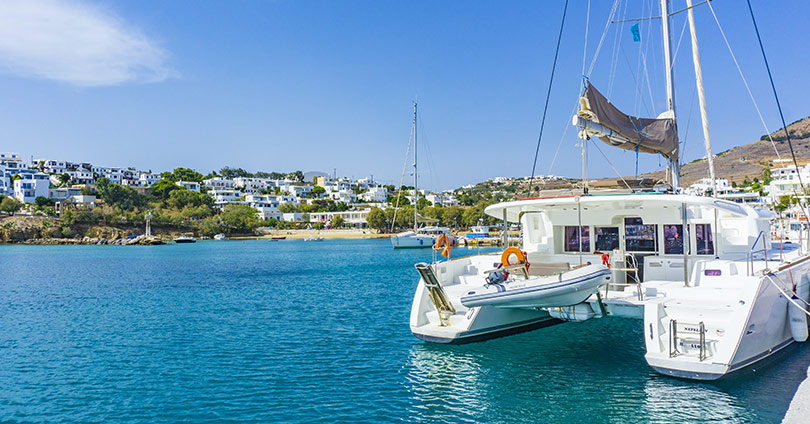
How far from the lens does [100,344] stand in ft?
44.4

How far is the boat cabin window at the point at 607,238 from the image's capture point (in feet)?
42.8

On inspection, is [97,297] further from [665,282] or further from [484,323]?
[665,282]

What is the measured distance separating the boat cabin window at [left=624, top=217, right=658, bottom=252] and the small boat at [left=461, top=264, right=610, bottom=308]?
4.27 metres

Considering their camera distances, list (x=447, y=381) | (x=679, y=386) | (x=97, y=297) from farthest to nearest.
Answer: (x=97, y=297)
(x=447, y=381)
(x=679, y=386)

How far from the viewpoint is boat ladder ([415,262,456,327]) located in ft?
34.0

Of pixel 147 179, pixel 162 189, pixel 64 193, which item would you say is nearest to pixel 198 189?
pixel 162 189

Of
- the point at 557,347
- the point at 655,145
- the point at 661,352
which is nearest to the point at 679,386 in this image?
the point at 661,352

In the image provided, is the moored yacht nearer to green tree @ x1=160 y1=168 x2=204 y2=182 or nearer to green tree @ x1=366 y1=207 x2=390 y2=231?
green tree @ x1=366 y1=207 x2=390 y2=231

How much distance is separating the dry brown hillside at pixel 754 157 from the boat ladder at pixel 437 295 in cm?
10482

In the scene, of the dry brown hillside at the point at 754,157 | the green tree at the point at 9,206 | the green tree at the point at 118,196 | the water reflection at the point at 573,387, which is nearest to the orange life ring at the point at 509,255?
the water reflection at the point at 573,387

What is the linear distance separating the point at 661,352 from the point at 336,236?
325 ft

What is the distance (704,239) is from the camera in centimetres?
1220

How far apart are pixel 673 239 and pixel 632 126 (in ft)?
9.75

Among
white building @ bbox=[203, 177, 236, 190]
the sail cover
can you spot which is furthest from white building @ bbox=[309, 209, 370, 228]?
the sail cover
